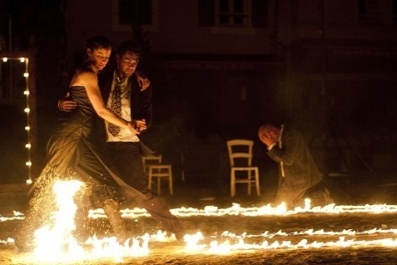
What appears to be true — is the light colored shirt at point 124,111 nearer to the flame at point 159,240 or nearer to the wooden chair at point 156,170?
the flame at point 159,240

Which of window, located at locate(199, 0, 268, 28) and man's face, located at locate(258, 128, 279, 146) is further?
window, located at locate(199, 0, 268, 28)

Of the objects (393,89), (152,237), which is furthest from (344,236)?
(393,89)

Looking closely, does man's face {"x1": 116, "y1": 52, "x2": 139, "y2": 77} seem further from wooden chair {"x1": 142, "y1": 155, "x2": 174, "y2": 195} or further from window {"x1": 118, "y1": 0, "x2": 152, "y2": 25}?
window {"x1": 118, "y1": 0, "x2": 152, "y2": 25}

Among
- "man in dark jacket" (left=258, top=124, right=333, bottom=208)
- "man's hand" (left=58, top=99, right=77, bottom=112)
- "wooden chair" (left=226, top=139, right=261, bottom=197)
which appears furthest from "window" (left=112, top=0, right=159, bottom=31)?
"man's hand" (left=58, top=99, right=77, bottom=112)

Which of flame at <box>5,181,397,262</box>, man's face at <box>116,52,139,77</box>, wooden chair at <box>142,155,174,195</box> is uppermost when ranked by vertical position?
man's face at <box>116,52,139,77</box>

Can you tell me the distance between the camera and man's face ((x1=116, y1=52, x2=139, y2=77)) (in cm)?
913

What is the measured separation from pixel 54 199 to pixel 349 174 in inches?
383

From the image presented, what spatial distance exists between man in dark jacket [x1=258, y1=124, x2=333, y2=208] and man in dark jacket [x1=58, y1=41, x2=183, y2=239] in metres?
3.38

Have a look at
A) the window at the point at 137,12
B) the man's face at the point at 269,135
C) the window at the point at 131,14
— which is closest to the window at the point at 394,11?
the window at the point at 131,14

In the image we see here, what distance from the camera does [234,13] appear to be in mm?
27594

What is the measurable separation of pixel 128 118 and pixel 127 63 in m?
0.55

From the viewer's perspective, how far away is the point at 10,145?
66.5 ft

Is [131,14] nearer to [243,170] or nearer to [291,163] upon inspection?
[243,170]

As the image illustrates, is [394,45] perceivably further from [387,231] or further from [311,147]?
[387,231]
